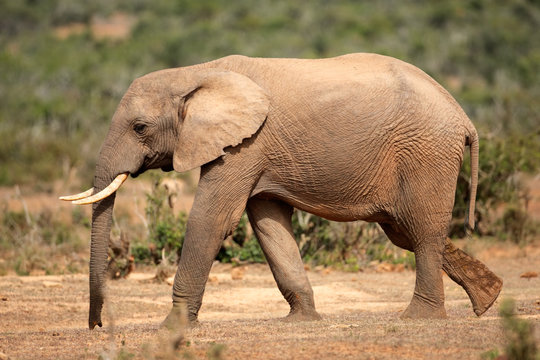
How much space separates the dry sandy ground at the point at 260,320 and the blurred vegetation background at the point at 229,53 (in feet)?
2.46

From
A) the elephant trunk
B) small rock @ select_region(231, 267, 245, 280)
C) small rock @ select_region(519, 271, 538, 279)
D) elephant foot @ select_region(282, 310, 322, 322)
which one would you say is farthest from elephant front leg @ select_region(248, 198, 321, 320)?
small rock @ select_region(519, 271, 538, 279)

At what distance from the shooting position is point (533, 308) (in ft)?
28.6

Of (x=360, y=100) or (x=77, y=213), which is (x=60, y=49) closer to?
(x=77, y=213)

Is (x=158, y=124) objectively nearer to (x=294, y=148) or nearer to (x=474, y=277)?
(x=294, y=148)

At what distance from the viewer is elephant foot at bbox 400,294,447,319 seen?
817 cm

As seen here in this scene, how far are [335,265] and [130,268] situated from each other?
262 centimetres

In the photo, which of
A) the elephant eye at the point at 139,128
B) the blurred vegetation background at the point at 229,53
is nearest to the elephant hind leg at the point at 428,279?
the elephant eye at the point at 139,128

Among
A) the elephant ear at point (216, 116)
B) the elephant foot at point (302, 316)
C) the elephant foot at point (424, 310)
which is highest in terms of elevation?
the elephant ear at point (216, 116)

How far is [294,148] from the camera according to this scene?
7902mm

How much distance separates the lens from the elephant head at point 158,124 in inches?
309

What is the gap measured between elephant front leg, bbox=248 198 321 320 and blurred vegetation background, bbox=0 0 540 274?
4188 millimetres

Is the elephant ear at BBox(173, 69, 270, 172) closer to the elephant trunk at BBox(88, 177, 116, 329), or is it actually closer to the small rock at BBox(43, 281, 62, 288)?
the elephant trunk at BBox(88, 177, 116, 329)

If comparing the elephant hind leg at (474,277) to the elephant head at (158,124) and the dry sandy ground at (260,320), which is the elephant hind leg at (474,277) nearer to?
the dry sandy ground at (260,320)

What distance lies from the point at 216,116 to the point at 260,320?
201cm
